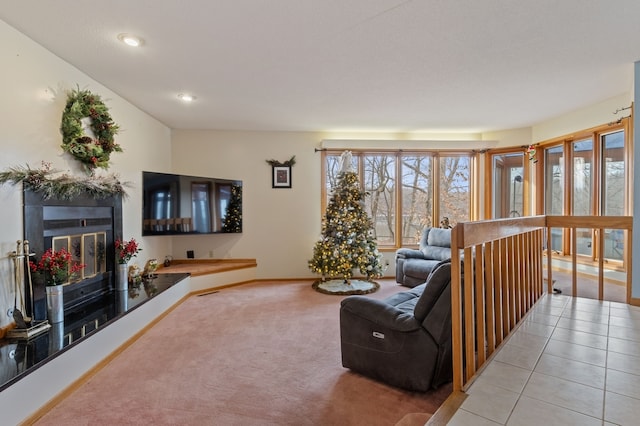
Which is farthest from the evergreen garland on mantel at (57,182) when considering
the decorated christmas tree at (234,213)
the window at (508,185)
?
the window at (508,185)

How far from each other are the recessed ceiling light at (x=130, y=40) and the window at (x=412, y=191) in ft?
12.4

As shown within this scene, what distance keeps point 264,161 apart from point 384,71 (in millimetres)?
2848

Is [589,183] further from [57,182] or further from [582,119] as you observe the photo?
[57,182]

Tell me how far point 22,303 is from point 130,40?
7.06 ft

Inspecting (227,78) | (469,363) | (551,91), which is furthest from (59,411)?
(551,91)

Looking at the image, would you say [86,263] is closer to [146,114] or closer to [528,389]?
[146,114]

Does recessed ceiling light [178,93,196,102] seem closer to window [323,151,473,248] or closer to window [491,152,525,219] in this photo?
window [323,151,473,248]

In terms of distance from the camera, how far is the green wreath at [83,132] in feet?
8.96

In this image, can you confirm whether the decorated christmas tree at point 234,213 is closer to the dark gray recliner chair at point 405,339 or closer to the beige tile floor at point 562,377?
the dark gray recliner chair at point 405,339

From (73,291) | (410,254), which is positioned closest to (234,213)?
(73,291)

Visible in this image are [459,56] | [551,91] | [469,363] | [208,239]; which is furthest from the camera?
[208,239]

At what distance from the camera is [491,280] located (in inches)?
74.3

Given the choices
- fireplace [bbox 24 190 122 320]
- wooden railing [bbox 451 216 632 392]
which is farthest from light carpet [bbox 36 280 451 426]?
fireplace [bbox 24 190 122 320]

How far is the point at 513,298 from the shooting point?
2279 mm
